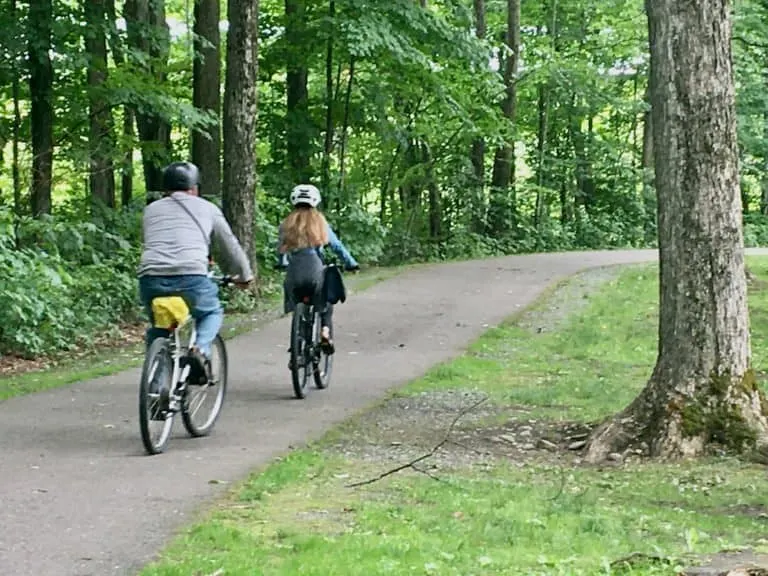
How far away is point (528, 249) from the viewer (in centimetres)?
3631

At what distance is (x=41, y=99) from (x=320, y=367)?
997 cm

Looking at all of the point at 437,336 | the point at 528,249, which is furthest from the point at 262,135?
the point at 437,336

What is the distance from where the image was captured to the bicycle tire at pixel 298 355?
35.3 feet

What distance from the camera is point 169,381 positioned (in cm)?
846

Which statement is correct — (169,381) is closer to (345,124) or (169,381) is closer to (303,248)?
(303,248)

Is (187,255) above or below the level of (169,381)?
above

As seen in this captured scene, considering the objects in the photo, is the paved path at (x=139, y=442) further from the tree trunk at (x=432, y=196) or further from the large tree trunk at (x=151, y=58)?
the tree trunk at (x=432, y=196)

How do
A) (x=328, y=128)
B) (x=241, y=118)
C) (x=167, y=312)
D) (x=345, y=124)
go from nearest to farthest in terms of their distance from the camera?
(x=167, y=312), (x=241, y=118), (x=328, y=128), (x=345, y=124)

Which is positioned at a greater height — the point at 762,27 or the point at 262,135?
the point at 762,27

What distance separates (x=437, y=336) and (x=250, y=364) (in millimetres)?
3485

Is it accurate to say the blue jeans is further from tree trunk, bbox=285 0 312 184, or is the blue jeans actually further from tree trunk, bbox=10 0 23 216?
tree trunk, bbox=285 0 312 184

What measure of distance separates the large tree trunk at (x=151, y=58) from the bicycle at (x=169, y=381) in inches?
427

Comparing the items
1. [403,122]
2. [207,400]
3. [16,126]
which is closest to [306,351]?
[207,400]

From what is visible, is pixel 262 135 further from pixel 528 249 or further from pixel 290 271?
pixel 290 271
